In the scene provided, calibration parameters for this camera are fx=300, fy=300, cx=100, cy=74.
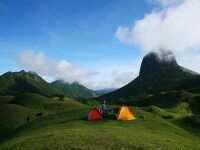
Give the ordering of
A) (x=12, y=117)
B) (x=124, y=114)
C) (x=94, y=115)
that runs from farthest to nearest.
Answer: (x=12, y=117) < (x=124, y=114) < (x=94, y=115)

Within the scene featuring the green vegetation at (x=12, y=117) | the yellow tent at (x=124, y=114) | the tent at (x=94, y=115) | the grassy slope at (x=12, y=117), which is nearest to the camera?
the tent at (x=94, y=115)

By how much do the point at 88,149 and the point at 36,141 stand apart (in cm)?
786

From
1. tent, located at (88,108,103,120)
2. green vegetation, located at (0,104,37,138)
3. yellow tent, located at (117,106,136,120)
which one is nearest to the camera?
tent, located at (88,108,103,120)

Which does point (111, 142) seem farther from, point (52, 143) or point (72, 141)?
point (52, 143)

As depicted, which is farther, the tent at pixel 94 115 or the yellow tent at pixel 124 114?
the yellow tent at pixel 124 114

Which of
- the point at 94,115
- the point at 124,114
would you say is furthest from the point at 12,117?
the point at 124,114

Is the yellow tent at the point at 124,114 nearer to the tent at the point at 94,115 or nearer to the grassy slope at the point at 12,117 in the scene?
the tent at the point at 94,115

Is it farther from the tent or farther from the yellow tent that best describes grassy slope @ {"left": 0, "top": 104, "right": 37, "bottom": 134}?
the yellow tent

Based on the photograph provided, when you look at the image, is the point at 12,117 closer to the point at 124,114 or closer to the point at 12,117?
the point at 12,117

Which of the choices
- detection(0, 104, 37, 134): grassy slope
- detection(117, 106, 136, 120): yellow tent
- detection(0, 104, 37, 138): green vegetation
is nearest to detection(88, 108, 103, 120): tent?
detection(117, 106, 136, 120): yellow tent

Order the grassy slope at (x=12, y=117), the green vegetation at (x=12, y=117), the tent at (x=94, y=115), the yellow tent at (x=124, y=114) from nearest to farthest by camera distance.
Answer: the tent at (x=94, y=115)
the yellow tent at (x=124, y=114)
the green vegetation at (x=12, y=117)
the grassy slope at (x=12, y=117)

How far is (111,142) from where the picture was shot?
34031 millimetres

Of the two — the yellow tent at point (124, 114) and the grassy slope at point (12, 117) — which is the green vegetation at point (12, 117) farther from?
the yellow tent at point (124, 114)

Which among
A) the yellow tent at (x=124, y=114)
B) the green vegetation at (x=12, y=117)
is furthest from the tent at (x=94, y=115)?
the green vegetation at (x=12, y=117)
